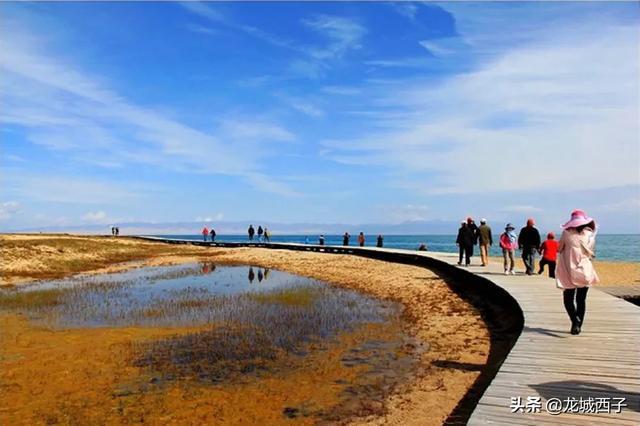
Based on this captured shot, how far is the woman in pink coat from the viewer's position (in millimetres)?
8234

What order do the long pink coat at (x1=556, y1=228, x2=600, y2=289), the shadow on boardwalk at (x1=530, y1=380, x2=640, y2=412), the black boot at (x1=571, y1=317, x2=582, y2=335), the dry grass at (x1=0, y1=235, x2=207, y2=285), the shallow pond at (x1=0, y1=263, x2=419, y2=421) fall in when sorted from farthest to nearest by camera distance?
the dry grass at (x1=0, y1=235, x2=207, y2=285) → the shallow pond at (x1=0, y1=263, x2=419, y2=421) → the black boot at (x1=571, y1=317, x2=582, y2=335) → the long pink coat at (x1=556, y1=228, x2=600, y2=289) → the shadow on boardwalk at (x1=530, y1=380, x2=640, y2=412)

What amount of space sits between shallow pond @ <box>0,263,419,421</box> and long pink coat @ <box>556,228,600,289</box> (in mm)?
3559

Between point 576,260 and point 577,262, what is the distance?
0.13ft

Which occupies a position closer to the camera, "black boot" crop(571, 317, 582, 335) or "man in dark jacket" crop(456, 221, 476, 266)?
"black boot" crop(571, 317, 582, 335)

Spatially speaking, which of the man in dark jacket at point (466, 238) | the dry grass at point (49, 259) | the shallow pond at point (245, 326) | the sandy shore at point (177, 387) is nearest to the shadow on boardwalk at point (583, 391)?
the sandy shore at point (177, 387)

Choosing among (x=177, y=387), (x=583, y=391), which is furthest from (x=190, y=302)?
(x=583, y=391)

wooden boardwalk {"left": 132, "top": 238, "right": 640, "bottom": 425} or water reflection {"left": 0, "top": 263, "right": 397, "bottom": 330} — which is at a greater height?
wooden boardwalk {"left": 132, "top": 238, "right": 640, "bottom": 425}

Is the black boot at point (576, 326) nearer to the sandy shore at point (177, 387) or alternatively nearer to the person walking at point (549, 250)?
the sandy shore at point (177, 387)

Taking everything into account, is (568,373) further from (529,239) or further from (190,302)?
(190,302)

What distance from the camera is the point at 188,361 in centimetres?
1007

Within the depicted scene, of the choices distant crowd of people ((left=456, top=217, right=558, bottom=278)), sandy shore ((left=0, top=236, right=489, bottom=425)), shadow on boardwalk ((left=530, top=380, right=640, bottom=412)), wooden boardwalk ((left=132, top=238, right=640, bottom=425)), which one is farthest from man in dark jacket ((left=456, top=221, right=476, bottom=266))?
shadow on boardwalk ((left=530, top=380, right=640, bottom=412))

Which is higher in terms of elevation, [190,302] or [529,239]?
[529,239]

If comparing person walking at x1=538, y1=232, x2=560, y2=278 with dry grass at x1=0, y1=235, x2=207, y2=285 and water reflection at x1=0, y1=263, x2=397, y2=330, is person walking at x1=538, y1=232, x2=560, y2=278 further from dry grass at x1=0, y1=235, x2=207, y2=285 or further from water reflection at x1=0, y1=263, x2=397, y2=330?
dry grass at x1=0, y1=235, x2=207, y2=285

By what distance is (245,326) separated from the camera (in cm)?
1325
